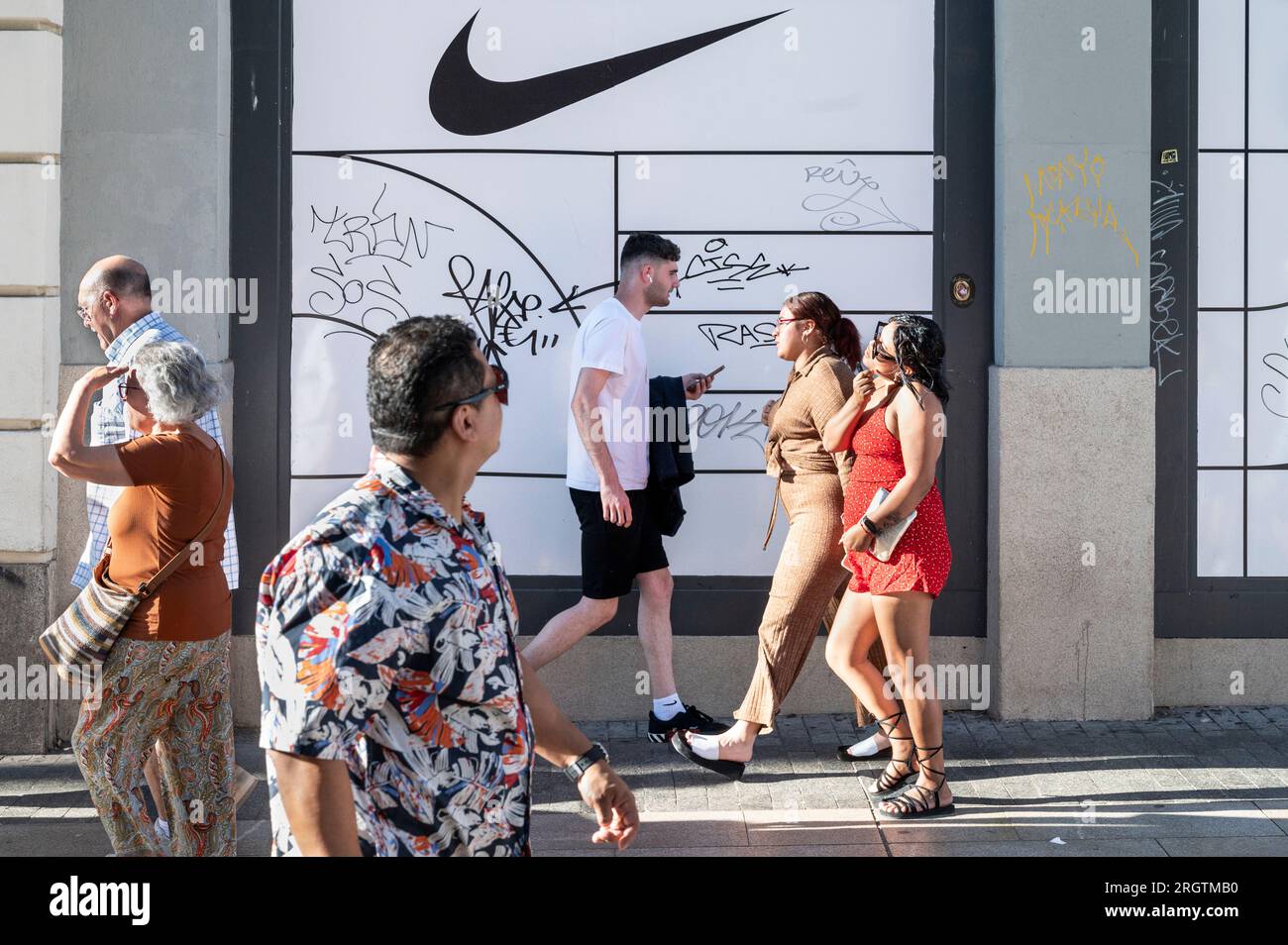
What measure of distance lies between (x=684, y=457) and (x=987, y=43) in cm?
246

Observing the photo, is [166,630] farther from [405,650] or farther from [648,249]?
[648,249]

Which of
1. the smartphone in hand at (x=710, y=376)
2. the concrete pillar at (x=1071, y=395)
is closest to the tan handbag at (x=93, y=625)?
the smartphone in hand at (x=710, y=376)

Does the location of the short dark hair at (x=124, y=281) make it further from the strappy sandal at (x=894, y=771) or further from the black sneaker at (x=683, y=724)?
the strappy sandal at (x=894, y=771)

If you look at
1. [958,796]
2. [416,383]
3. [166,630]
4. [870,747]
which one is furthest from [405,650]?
[870,747]

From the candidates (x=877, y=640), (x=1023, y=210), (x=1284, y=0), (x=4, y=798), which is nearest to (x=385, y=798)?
(x=877, y=640)

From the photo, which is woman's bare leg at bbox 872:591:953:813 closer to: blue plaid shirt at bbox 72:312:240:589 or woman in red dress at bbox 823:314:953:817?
woman in red dress at bbox 823:314:953:817

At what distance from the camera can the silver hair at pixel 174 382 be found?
425 cm

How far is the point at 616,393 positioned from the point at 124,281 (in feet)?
6.95

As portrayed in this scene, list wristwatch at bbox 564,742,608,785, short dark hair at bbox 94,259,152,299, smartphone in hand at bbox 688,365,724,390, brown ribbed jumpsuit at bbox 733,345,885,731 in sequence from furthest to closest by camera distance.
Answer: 1. smartphone in hand at bbox 688,365,724,390
2. brown ribbed jumpsuit at bbox 733,345,885,731
3. short dark hair at bbox 94,259,152,299
4. wristwatch at bbox 564,742,608,785

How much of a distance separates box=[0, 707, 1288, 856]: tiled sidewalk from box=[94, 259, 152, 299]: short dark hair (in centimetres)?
204

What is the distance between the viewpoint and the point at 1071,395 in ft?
21.5

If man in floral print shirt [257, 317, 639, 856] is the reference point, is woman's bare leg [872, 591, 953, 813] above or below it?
below

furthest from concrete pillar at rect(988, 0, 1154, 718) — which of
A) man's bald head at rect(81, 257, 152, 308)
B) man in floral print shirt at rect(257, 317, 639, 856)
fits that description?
man in floral print shirt at rect(257, 317, 639, 856)

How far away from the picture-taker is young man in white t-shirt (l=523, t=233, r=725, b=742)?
6086mm
